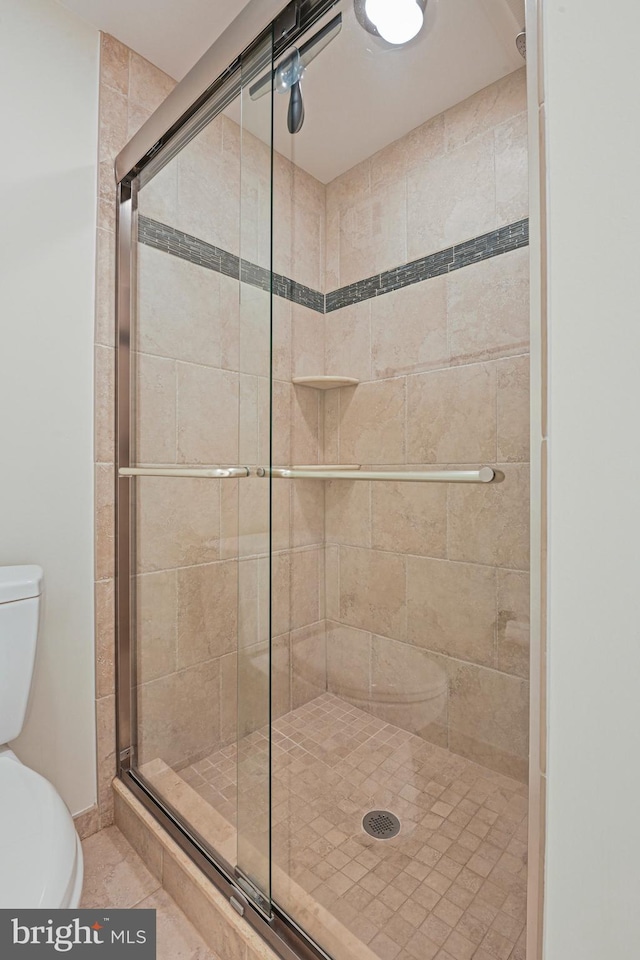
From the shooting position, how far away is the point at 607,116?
46 centimetres

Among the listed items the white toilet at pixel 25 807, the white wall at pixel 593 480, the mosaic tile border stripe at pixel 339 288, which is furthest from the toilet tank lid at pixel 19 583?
the white wall at pixel 593 480

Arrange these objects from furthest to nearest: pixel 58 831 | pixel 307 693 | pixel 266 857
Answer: pixel 307 693 → pixel 266 857 → pixel 58 831

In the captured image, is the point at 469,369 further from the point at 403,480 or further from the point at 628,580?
the point at 628,580

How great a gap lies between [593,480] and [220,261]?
103 centimetres

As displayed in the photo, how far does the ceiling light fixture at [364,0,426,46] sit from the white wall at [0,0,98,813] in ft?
2.75

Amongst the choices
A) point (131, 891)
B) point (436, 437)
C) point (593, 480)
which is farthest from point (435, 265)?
point (131, 891)

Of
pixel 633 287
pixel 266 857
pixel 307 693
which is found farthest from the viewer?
pixel 307 693

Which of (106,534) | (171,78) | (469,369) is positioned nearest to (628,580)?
(469,369)

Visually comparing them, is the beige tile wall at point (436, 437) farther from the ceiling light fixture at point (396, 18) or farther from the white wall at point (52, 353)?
the white wall at point (52, 353)

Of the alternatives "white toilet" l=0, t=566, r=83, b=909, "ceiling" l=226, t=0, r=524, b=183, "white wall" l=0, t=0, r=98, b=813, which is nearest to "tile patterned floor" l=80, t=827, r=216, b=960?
"white wall" l=0, t=0, r=98, b=813

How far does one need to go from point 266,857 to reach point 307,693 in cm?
30

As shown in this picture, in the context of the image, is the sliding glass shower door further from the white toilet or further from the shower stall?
the white toilet
